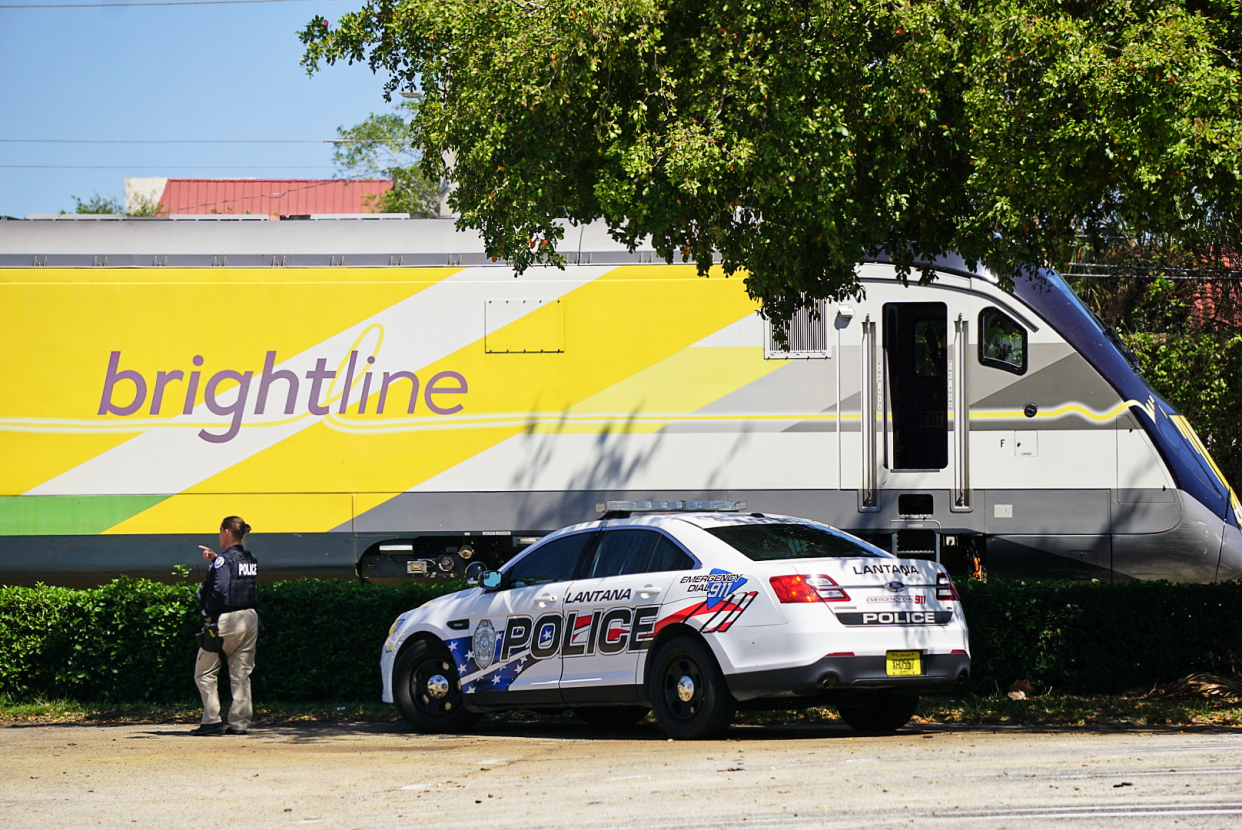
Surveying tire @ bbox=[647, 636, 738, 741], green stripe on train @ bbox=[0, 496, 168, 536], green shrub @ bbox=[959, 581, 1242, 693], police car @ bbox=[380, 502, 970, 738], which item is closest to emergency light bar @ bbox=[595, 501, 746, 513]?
police car @ bbox=[380, 502, 970, 738]

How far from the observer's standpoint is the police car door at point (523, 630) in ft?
31.7

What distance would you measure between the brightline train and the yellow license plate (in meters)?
5.14

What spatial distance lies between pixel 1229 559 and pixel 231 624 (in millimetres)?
9297

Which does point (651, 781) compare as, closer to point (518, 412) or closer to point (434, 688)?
point (434, 688)

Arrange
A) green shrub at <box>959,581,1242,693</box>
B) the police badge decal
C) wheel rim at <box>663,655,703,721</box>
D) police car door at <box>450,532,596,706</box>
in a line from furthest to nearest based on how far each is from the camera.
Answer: green shrub at <box>959,581,1242,693</box>, the police badge decal, police car door at <box>450,532,596,706</box>, wheel rim at <box>663,655,703,721</box>

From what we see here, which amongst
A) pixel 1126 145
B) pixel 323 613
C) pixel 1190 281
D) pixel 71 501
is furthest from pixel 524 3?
pixel 1190 281

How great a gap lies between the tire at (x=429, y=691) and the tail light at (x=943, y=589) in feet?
11.7

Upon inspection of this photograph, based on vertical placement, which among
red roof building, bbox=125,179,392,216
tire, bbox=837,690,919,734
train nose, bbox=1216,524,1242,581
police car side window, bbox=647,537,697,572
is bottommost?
tire, bbox=837,690,919,734

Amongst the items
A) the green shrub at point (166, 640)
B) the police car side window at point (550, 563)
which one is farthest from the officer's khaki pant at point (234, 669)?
the police car side window at point (550, 563)

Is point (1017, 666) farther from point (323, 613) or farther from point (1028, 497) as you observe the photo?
point (323, 613)

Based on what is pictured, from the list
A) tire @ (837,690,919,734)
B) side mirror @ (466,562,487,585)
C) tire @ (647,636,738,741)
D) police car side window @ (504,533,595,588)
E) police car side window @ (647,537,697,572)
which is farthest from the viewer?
side mirror @ (466,562,487,585)

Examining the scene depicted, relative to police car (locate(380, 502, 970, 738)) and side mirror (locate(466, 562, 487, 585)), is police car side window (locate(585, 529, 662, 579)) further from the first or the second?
side mirror (locate(466, 562, 487, 585))

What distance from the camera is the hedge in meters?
11.3

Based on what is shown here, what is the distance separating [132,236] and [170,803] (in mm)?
8859
